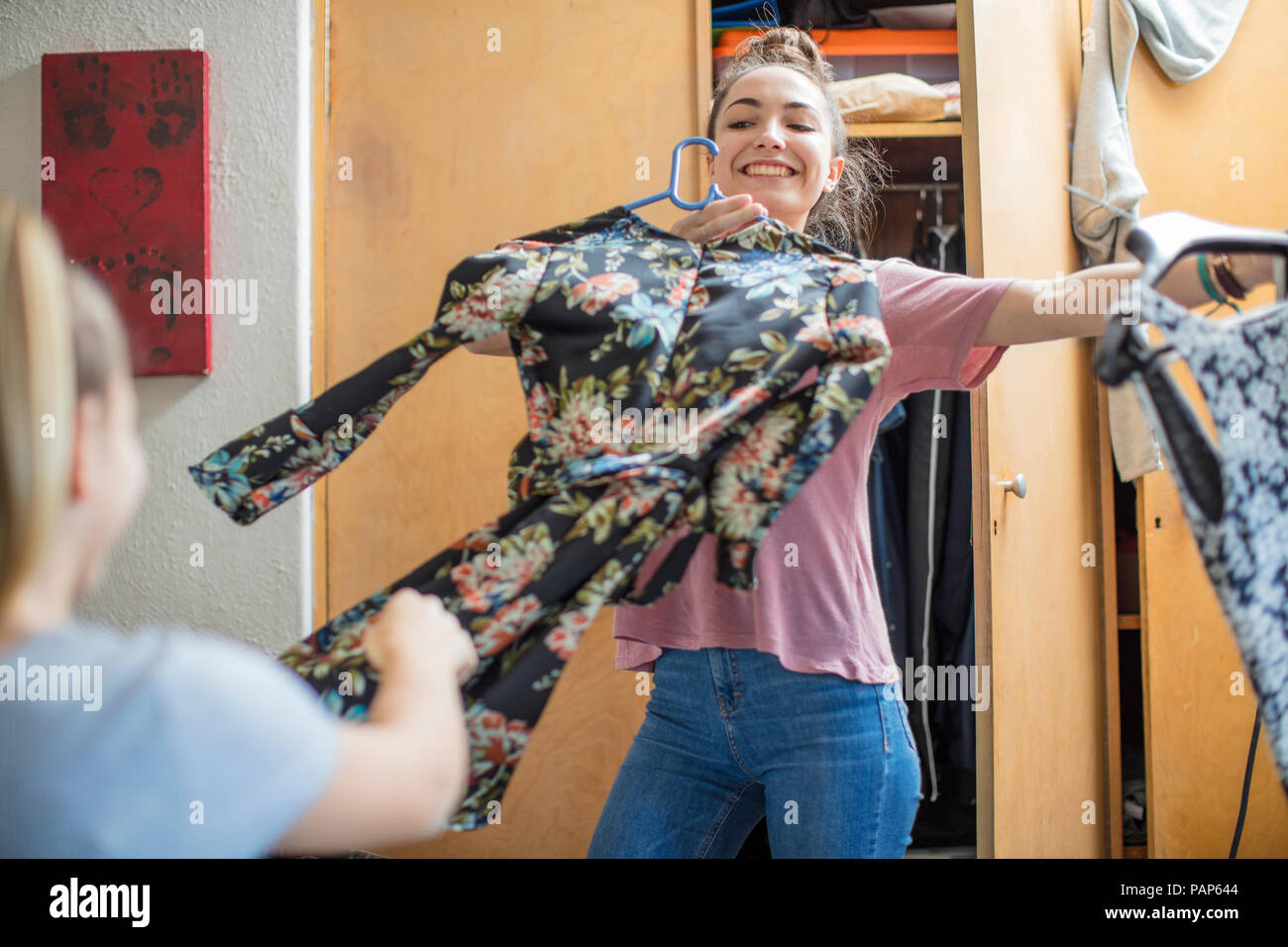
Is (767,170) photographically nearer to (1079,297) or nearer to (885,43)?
(1079,297)

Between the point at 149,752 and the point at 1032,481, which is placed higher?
the point at 1032,481

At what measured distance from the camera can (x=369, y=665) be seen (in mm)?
696

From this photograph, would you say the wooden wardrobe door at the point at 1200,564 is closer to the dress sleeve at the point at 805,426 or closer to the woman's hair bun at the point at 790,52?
the woman's hair bun at the point at 790,52

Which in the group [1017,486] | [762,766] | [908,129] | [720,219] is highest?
[908,129]

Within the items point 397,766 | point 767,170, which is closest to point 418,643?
point 397,766

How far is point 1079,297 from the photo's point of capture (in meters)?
0.79

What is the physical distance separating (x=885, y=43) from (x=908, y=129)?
23cm

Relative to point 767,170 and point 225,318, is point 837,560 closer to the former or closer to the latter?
point 767,170

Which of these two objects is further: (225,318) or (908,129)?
(908,129)

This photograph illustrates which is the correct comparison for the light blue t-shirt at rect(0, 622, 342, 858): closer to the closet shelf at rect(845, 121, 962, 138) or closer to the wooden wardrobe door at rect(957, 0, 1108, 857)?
the wooden wardrobe door at rect(957, 0, 1108, 857)

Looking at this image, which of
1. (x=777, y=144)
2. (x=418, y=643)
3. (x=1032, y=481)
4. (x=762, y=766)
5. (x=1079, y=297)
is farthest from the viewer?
(x=1032, y=481)

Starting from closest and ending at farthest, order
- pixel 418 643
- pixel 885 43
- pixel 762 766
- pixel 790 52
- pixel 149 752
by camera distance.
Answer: pixel 149 752 < pixel 418 643 < pixel 762 766 < pixel 790 52 < pixel 885 43

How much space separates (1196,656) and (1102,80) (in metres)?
1.08

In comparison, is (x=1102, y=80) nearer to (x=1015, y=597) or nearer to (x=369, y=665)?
(x=1015, y=597)
